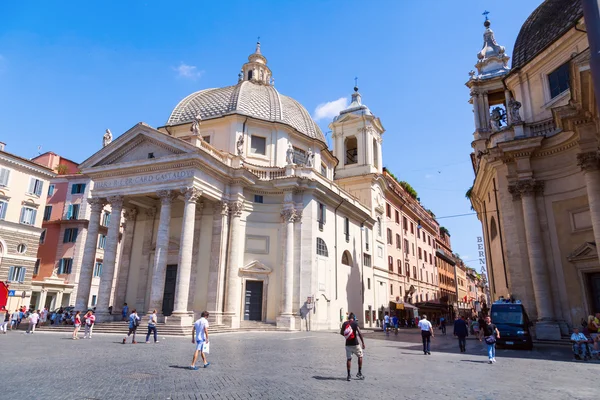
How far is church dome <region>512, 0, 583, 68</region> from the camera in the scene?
2223 centimetres

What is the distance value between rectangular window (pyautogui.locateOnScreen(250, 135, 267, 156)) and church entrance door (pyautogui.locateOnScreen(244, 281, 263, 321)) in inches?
390

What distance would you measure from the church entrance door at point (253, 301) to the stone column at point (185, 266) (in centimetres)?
467

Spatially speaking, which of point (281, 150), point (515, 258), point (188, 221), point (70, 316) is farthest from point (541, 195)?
point (70, 316)

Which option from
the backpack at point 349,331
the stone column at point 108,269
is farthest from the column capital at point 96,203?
the backpack at point 349,331

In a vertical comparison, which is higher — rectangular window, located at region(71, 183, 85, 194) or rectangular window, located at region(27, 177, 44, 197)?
rectangular window, located at region(71, 183, 85, 194)

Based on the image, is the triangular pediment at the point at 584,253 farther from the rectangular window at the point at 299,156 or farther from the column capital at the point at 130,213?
the column capital at the point at 130,213

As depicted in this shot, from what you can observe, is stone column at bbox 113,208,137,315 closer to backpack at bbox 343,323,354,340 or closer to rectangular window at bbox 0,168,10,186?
rectangular window at bbox 0,168,10,186

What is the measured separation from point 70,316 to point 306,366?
2112cm

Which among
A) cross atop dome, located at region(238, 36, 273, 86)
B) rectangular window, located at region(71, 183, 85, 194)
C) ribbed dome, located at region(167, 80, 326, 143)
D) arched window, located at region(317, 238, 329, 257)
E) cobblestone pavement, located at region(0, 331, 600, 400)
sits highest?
cross atop dome, located at region(238, 36, 273, 86)

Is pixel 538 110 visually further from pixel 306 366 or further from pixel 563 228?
pixel 306 366

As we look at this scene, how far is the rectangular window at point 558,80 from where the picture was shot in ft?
72.2

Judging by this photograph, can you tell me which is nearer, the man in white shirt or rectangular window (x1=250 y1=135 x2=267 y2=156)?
the man in white shirt

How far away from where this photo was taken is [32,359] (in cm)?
1090

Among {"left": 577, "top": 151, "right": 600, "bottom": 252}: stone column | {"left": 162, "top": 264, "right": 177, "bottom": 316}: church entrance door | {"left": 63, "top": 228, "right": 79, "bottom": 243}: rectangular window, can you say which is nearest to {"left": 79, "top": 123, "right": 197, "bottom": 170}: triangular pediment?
{"left": 162, "top": 264, "right": 177, "bottom": 316}: church entrance door
